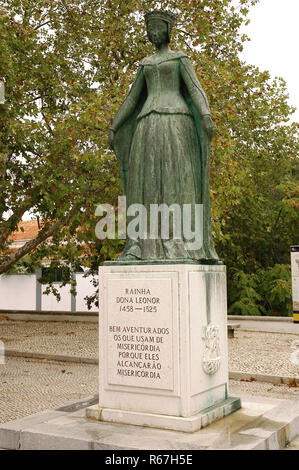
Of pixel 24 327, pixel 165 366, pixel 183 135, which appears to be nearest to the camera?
pixel 165 366

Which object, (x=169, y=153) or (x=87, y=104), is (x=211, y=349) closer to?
(x=169, y=153)

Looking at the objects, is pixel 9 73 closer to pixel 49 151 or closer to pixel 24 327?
pixel 49 151

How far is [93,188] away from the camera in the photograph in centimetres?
1229

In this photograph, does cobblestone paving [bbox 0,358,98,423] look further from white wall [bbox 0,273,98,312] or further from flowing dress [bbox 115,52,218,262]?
white wall [bbox 0,273,98,312]

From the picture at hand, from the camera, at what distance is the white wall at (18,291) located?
2392 centimetres

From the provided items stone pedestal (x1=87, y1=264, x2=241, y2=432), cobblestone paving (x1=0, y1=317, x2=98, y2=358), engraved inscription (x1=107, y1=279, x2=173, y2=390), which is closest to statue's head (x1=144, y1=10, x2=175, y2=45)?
stone pedestal (x1=87, y1=264, x2=241, y2=432)

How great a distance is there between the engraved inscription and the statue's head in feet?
7.48

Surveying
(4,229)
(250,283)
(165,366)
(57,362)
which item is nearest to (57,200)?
(4,229)

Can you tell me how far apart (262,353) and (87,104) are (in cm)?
633

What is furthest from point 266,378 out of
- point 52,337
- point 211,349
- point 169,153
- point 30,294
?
point 30,294

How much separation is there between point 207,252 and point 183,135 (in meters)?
1.09

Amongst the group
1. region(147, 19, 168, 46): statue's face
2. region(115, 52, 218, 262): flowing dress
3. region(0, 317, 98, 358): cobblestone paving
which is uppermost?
region(147, 19, 168, 46): statue's face

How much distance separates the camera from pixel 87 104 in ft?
37.7

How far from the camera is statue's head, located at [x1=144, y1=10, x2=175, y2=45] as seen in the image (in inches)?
192
